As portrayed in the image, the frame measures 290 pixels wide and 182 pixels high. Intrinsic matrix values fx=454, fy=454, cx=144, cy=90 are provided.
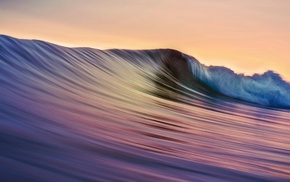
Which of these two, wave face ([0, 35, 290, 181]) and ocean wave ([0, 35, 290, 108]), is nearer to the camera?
wave face ([0, 35, 290, 181])

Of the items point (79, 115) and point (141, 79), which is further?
point (141, 79)

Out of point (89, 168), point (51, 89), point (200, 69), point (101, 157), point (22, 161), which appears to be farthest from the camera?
point (200, 69)

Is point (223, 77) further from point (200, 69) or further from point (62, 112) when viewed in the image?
point (62, 112)

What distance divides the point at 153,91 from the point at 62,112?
12.1 feet

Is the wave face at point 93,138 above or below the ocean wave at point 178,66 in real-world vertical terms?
below

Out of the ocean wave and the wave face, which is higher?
the ocean wave

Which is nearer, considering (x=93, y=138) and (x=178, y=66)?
(x=93, y=138)

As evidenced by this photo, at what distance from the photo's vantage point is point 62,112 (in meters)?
2.74

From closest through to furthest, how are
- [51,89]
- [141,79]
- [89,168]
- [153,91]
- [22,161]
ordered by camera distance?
1. [22,161]
2. [89,168]
3. [51,89]
4. [153,91]
5. [141,79]

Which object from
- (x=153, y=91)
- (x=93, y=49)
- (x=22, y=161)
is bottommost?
(x=22, y=161)

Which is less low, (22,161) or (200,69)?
(200,69)

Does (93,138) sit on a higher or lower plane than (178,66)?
lower

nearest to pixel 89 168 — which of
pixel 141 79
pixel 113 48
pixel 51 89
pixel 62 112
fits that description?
pixel 62 112

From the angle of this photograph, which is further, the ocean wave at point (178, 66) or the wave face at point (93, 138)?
the ocean wave at point (178, 66)
